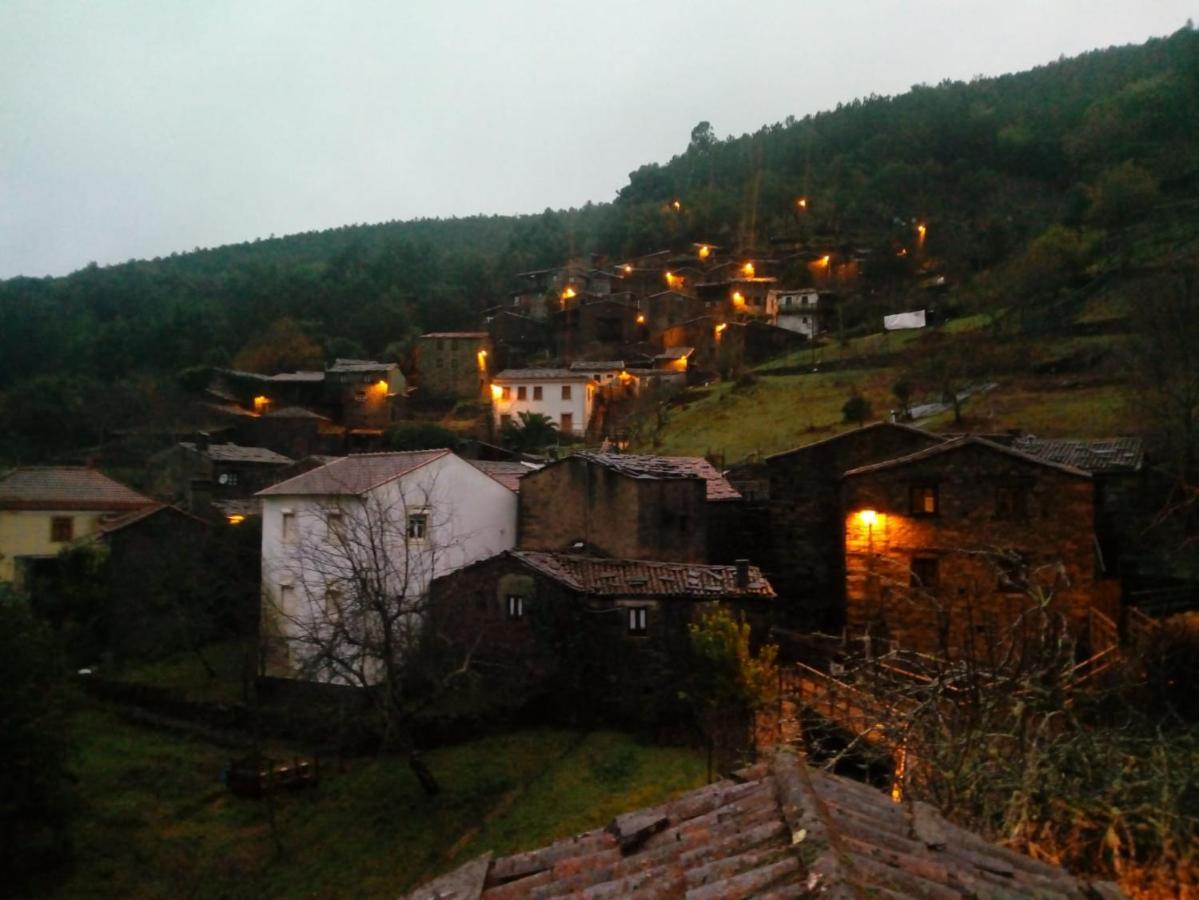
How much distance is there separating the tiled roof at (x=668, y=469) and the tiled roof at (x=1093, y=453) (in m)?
7.84

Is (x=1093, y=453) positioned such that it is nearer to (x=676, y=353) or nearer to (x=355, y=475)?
(x=355, y=475)

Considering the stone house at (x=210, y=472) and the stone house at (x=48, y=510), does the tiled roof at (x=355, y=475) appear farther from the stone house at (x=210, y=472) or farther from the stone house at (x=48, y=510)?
the stone house at (x=210, y=472)

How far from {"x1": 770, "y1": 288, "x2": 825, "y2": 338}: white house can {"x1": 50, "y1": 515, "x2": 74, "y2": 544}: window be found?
42202mm

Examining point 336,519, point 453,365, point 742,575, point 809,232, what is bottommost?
point 742,575

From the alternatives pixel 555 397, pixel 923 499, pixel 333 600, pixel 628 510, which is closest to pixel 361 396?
pixel 555 397

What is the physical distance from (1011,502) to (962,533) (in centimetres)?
124

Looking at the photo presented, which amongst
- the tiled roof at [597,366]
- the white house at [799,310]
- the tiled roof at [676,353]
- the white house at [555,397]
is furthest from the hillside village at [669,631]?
the white house at [799,310]

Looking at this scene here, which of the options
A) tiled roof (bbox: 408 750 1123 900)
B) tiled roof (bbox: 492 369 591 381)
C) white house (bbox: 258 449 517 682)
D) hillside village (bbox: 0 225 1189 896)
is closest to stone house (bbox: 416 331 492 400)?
tiled roof (bbox: 492 369 591 381)

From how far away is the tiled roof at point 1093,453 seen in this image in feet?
73.8

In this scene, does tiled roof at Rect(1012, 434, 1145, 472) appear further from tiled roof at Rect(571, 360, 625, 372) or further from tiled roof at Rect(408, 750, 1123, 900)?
tiled roof at Rect(571, 360, 625, 372)

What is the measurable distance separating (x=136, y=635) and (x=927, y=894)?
1206 inches

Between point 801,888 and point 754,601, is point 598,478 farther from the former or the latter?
point 801,888

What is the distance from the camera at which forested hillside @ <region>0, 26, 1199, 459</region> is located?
5122 centimetres

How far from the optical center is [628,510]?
77.9 ft
